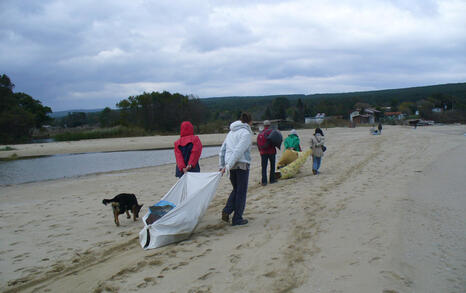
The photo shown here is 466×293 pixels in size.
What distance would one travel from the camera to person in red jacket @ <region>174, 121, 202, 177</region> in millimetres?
5781

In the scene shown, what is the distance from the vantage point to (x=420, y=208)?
5895 millimetres

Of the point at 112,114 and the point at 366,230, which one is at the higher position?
the point at 112,114

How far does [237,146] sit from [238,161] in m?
0.25

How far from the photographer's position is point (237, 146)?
5.21 meters

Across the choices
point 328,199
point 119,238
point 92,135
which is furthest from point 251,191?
point 92,135

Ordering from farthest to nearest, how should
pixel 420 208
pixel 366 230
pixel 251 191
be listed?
1. pixel 251 191
2. pixel 420 208
3. pixel 366 230

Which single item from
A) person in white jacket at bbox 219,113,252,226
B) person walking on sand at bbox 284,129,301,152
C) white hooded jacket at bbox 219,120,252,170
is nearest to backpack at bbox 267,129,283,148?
person walking on sand at bbox 284,129,301,152

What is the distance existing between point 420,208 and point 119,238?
5056mm

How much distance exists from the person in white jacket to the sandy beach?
333 millimetres

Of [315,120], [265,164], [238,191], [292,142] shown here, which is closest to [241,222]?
[238,191]

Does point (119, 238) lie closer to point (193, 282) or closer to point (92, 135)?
point (193, 282)

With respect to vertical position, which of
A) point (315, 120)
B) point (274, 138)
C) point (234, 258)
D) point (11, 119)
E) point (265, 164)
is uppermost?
point (11, 119)

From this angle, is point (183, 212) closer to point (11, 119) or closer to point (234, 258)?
point (234, 258)

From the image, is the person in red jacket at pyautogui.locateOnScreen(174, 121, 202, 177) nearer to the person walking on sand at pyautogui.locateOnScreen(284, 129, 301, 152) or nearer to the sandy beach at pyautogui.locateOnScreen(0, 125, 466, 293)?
the sandy beach at pyautogui.locateOnScreen(0, 125, 466, 293)
